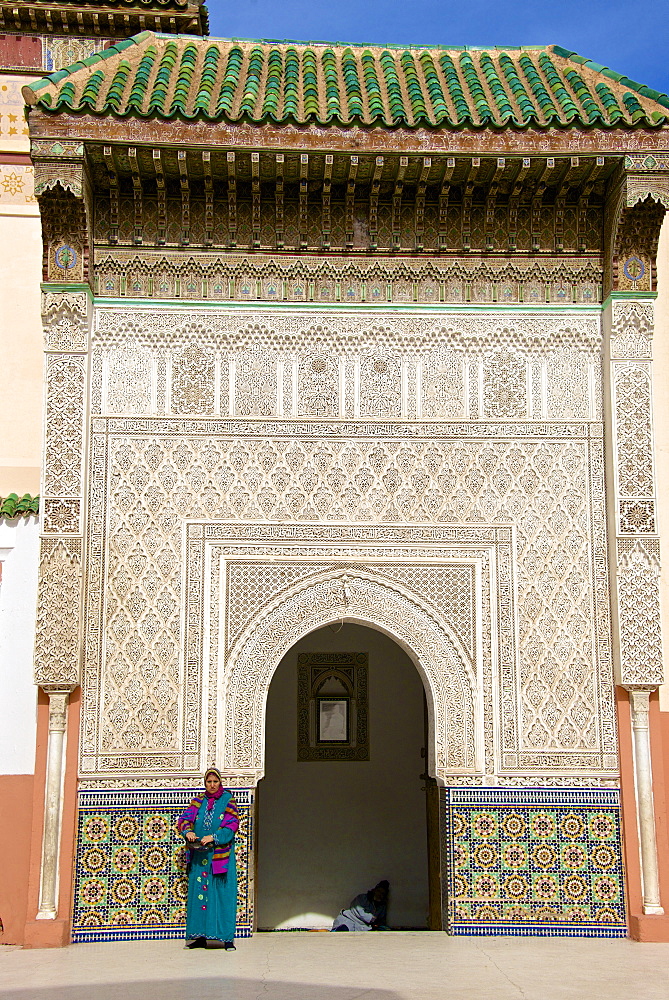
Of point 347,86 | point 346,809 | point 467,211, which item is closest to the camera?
point 467,211

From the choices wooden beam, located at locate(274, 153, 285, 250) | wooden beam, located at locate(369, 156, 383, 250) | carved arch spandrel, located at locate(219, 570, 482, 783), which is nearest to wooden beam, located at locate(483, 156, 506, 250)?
wooden beam, located at locate(369, 156, 383, 250)

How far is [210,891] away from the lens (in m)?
5.50

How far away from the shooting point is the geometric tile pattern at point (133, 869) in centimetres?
563

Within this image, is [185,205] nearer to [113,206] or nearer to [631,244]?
[113,206]

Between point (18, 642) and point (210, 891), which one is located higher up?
point (18, 642)

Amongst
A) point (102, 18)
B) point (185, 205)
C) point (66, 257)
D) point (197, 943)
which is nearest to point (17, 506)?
point (66, 257)

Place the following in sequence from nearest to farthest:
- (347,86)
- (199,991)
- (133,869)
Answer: (199,991) → (133,869) → (347,86)

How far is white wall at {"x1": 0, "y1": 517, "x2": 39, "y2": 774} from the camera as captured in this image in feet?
19.2

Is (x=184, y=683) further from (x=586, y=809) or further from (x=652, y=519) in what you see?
(x=652, y=519)

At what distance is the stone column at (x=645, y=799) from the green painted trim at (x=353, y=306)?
222cm

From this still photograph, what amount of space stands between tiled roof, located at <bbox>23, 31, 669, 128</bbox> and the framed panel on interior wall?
13.2 feet

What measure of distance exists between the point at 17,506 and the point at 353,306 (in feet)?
7.29

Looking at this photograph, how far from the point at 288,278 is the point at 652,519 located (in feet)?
8.16

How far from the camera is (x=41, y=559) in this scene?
5871 mm
